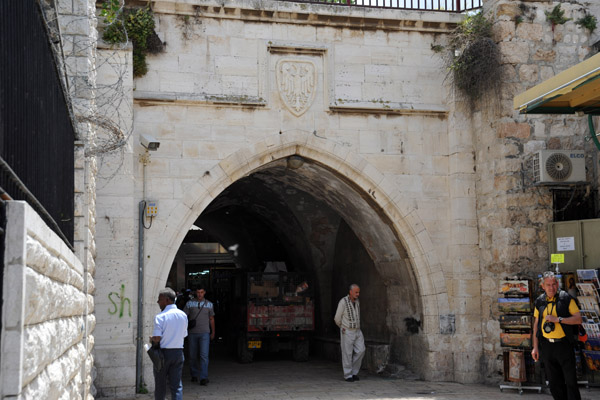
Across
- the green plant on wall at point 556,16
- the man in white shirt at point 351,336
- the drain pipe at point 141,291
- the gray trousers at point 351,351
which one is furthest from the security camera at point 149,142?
the green plant on wall at point 556,16

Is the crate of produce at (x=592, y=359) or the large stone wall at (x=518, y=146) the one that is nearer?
the crate of produce at (x=592, y=359)

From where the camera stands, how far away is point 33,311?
8.53 ft

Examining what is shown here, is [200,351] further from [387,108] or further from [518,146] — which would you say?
[518,146]

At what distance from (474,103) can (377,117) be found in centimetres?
157

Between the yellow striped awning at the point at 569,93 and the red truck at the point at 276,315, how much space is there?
734cm

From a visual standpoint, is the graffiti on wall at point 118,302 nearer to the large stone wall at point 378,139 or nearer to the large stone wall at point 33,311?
the large stone wall at point 378,139

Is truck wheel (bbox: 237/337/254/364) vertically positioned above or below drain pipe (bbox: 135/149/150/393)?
below

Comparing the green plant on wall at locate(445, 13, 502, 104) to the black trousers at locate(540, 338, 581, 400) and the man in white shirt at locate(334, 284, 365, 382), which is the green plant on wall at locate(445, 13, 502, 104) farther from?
the black trousers at locate(540, 338, 581, 400)

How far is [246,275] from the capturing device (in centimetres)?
1510

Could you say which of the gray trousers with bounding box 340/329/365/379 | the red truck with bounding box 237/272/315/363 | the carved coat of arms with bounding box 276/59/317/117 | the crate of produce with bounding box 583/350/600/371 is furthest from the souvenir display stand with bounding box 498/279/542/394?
the red truck with bounding box 237/272/315/363

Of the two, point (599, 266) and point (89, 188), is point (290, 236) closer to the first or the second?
point (599, 266)

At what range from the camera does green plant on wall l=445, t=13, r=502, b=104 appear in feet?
35.6

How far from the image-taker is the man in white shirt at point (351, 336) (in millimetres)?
11430

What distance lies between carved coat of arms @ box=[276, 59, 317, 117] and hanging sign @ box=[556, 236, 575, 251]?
429 centimetres
